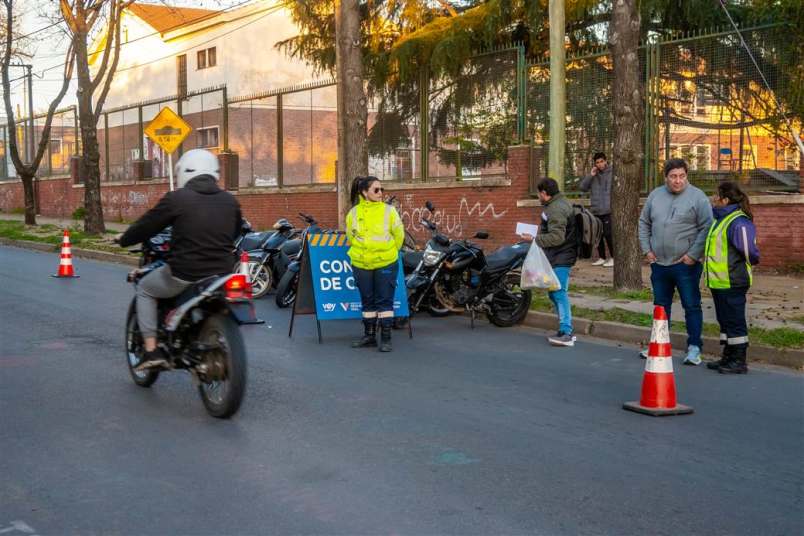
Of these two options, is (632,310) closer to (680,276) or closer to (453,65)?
(680,276)

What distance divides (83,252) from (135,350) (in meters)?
15.7

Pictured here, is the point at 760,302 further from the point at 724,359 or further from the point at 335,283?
the point at 335,283

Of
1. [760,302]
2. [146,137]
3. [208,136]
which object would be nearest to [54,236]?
[208,136]

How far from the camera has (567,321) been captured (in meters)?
10.1

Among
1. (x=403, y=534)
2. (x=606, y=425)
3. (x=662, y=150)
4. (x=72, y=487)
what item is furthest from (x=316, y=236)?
(x=662, y=150)

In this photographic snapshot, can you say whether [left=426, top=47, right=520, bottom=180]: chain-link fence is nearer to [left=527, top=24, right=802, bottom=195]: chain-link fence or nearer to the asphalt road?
[left=527, top=24, right=802, bottom=195]: chain-link fence

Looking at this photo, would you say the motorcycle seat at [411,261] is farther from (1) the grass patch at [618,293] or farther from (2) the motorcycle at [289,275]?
(1) the grass patch at [618,293]

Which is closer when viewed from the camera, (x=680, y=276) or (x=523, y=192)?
(x=680, y=276)

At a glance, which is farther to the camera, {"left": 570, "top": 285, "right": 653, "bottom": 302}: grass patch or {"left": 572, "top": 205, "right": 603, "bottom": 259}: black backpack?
{"left": 570, "top": 285, "right": 653, "bottom": 302}: grass patch

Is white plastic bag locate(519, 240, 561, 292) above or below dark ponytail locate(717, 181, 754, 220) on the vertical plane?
below

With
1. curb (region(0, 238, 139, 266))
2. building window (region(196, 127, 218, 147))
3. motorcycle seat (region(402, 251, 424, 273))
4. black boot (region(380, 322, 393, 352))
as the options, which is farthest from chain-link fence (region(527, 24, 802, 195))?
building window (region(196, 127, 218, 147))

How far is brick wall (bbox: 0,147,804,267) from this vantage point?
14.8 metres

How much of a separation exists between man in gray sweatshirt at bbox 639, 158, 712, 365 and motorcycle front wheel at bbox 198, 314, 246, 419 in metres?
4.30

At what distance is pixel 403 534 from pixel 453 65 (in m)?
Result: 17.2
